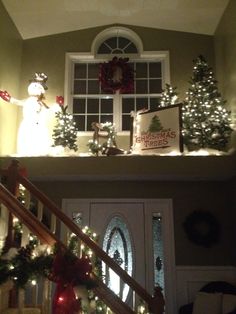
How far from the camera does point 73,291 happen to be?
2.72 meters

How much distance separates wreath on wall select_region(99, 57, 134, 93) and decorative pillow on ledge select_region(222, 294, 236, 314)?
368 cm

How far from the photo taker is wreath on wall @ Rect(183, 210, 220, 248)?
5336 millimetres

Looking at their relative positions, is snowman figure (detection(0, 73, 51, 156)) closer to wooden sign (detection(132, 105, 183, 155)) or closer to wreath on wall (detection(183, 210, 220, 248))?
wooden sign (detection(132, 105, 183, 155))

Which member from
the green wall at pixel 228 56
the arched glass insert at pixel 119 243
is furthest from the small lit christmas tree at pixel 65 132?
the green wall at pixel 228 56

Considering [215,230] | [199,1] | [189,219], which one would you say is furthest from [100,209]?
[199,1]

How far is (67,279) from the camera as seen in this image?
2.72m

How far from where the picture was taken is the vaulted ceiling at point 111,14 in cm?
564

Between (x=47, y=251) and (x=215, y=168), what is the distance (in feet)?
9.15

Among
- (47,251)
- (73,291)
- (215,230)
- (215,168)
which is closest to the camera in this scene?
(73,291)

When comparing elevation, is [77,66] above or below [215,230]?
above

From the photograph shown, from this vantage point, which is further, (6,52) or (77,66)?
(77,66)

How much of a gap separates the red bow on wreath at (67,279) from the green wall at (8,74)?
3021mm

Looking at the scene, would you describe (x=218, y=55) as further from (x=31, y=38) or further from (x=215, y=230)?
(x=31, y=38)

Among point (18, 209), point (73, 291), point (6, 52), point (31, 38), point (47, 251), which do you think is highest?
point (31, 38)
